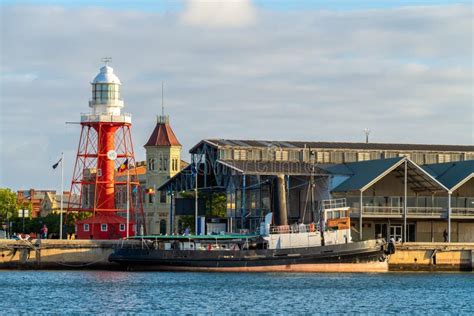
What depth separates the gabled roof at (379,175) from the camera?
100875mm

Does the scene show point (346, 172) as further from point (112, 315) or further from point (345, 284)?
point (112, 315)

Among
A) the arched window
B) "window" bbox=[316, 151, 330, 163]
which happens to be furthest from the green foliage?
"window" bbox=[316, 151, 330, 163]

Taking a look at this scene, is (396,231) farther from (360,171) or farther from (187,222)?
(187,222)

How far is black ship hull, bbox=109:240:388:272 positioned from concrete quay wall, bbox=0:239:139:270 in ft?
11.2

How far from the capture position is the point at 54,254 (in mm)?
92875

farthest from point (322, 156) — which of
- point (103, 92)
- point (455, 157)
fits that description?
point (103, 92)

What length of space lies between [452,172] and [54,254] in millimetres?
34412

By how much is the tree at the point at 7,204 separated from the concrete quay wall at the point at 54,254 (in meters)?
62.9

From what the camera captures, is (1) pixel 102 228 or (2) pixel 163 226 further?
(2) pixel 163 226

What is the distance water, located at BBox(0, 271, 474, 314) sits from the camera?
62.9m

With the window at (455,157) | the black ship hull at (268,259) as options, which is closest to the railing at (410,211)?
the black ship hull at (268,259)

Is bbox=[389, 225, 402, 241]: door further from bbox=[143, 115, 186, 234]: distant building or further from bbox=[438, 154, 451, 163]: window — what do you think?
bbox=[143, 115, 186, 234]: distant building

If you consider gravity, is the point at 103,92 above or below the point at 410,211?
above

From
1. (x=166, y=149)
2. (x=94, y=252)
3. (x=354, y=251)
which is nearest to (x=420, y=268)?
(x=354, y=251)
